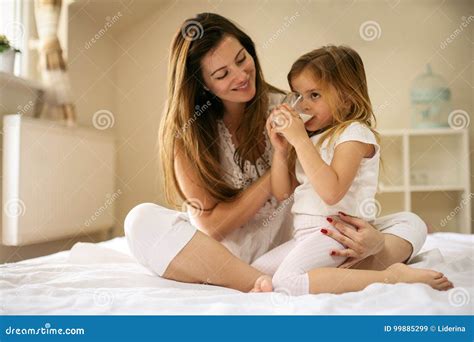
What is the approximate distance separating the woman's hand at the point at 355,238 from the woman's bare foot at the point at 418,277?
0.08 meters

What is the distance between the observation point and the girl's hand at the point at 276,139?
1.04 meters

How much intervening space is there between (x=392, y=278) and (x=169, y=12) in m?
0.81

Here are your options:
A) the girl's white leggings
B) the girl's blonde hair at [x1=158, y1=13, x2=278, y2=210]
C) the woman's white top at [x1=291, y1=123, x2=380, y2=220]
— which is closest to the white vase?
the girl's blonde hair at [x1=158, y1=13, x2=278, y2=210]

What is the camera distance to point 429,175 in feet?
7.60

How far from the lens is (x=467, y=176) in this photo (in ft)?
6.81

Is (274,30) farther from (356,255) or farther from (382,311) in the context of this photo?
(382,311)

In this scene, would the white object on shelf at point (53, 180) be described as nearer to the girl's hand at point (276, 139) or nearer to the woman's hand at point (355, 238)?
the girl's hand at point (276, 139)

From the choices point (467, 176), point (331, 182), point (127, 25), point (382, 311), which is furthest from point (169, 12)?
point (467, 176)

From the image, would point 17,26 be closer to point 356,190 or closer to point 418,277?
point 356,190

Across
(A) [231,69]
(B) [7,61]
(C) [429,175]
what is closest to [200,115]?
(A) [231,69]

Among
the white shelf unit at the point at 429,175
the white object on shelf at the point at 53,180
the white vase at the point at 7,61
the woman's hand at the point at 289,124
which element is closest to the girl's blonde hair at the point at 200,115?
the woman's hand at the point at 289,124

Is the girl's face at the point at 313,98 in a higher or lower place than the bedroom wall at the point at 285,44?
lower

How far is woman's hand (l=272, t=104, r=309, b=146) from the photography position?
98cm

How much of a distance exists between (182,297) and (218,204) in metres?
0.37
